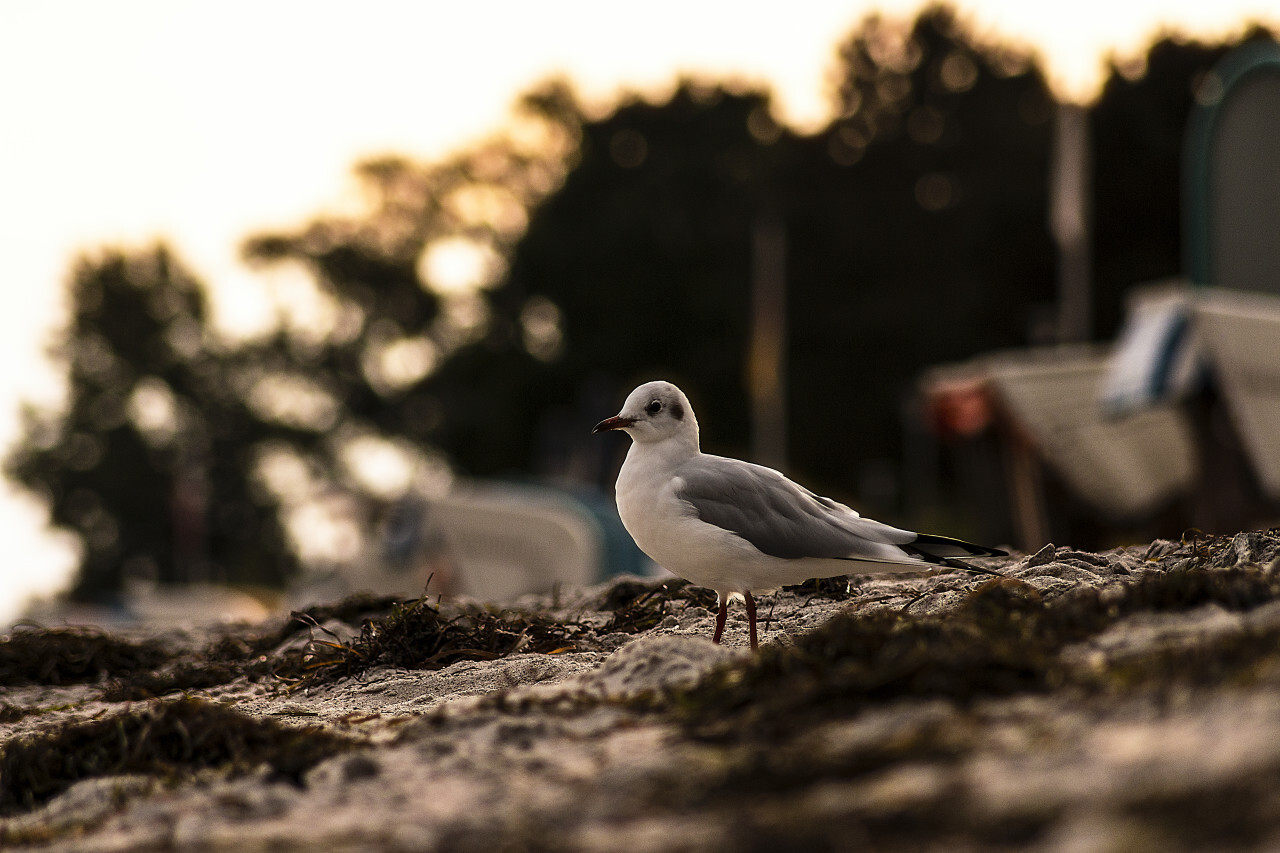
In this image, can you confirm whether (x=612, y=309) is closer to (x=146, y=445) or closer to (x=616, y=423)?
(x=146, y=445)

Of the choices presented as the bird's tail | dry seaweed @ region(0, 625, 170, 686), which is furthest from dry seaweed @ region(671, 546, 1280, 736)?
dry seaweed @ region(0, 625, 170, 686)

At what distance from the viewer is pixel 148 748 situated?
4387 millimetres

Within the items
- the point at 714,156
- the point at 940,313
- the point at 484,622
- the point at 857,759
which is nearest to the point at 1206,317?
the point at 484,622

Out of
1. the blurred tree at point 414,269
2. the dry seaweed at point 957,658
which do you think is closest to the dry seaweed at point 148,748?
the dry seaweed at point 957,658

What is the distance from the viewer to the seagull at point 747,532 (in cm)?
531

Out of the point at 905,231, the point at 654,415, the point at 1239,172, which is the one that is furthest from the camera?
the point at 905,231

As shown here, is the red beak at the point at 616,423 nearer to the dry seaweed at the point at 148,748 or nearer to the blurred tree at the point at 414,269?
the dry seaweed at the point at 148,748

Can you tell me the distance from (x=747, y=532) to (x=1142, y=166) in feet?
102

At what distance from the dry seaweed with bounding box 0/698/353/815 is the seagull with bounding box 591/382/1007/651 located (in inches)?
61.1

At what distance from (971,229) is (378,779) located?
3513cm

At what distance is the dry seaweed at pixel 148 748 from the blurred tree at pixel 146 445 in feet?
143

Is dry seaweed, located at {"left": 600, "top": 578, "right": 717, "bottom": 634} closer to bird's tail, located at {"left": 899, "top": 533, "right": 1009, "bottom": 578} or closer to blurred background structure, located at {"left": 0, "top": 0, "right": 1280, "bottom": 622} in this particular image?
bird's tail, located at {"left": 899, "top": 533, "right": 1009, "bottom": 578}

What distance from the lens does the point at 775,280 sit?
124 feet

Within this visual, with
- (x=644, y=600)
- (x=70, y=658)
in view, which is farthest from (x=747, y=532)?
(x=70, y=658)
